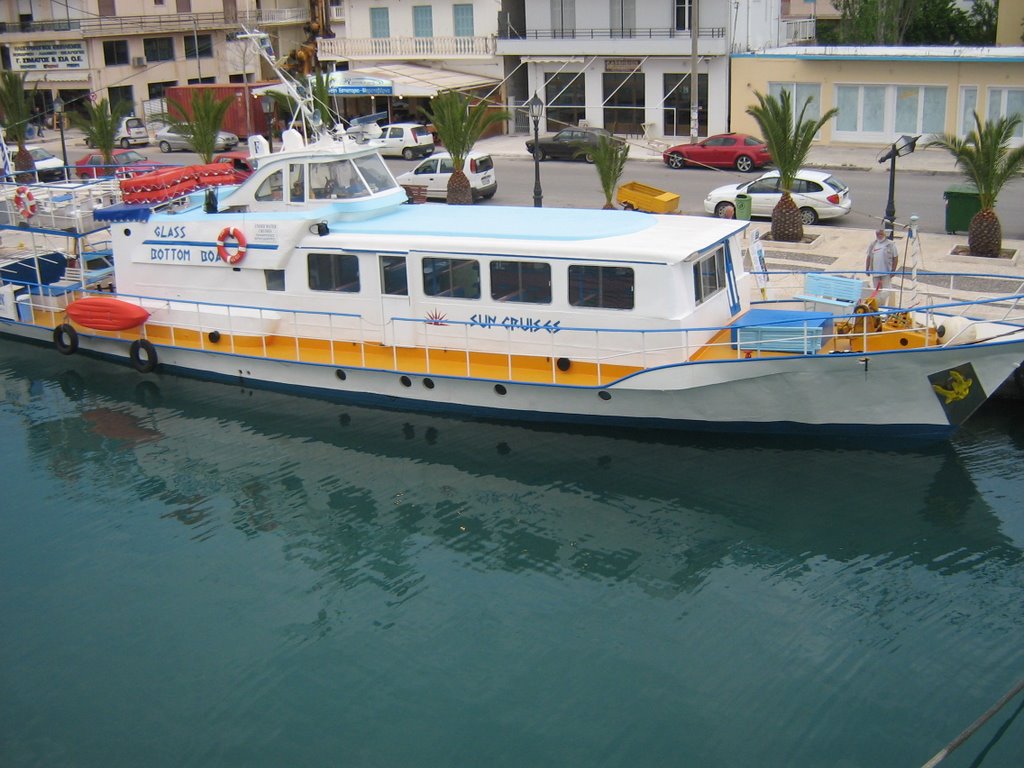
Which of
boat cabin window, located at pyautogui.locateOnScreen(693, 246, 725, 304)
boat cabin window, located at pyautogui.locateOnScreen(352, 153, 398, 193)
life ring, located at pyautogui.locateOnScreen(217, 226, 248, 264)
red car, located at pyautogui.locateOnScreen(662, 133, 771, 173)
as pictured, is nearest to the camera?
boat cabin window, located at pyautogui.locateOnScreen(693, 246, 725, 304)

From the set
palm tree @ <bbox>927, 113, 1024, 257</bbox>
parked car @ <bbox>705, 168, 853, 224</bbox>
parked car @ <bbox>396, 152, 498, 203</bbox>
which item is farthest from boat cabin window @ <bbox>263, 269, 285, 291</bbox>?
palm tree @ <bbox>927, 113, 1024, 257</bbox>

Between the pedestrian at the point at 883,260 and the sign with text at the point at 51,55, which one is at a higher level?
the sign with text at the point at 51,55

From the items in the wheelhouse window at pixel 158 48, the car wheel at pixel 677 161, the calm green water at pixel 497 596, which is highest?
the wheelhouse window at pixel 158 48

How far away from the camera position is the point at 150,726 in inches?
482

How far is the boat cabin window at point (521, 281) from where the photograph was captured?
18141 mm

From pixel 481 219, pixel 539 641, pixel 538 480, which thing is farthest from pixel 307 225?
pixel 539 641

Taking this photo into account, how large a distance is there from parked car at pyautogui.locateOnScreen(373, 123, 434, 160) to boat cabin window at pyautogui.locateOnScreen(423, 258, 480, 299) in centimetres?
2610

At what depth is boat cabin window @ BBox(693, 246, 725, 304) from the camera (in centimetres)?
1789

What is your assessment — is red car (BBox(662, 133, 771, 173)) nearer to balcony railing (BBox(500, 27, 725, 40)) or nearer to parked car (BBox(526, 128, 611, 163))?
parked car (BBox(526, 128, 611, 163))

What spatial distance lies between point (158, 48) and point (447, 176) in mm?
31516

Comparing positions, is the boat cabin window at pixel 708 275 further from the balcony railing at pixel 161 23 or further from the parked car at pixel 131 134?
Result: the balcony railing at pixel 161 23

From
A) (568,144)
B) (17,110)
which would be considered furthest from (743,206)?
(17,110)

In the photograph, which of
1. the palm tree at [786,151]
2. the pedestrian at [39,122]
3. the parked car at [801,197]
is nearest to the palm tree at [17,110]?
the pedestrian at [39,122]

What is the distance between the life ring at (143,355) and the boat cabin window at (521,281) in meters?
7.22
